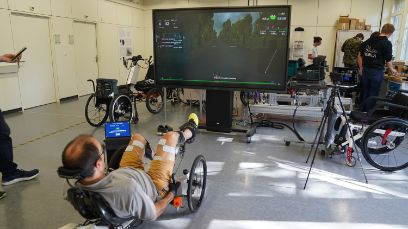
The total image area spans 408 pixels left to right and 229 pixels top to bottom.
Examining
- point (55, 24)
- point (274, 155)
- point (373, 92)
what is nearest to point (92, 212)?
point (274, 155)

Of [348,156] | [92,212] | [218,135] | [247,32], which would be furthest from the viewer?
[218,135]

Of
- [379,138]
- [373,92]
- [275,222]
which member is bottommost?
[275,222]

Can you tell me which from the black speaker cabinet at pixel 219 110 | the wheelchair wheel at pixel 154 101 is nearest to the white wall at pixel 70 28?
the wheelchair wheel at pixel 154 101

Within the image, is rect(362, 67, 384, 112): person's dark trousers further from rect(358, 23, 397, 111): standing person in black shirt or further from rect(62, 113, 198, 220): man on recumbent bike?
rect(62, 113, 198, 220): man on recumbent bike

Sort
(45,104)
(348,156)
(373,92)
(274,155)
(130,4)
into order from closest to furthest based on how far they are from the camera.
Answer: (348,156), (274,155), (373,92), (45,104), (130,4)

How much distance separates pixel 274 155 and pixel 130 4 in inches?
333

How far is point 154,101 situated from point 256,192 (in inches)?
150

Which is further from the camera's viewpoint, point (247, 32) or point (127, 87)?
point (127, 87)

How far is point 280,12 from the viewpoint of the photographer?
4.06 m

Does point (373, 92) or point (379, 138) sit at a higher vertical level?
point (373, 92)

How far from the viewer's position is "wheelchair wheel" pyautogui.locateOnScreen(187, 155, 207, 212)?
7.88 ft

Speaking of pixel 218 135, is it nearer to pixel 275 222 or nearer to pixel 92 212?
pixel 275 222

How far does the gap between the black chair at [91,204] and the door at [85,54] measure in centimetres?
709

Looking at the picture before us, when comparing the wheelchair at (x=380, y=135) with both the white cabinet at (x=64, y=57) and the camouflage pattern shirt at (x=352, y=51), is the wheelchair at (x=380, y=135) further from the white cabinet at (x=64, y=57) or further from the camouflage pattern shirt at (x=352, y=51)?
the white cabinet at (x=64, y=57)
